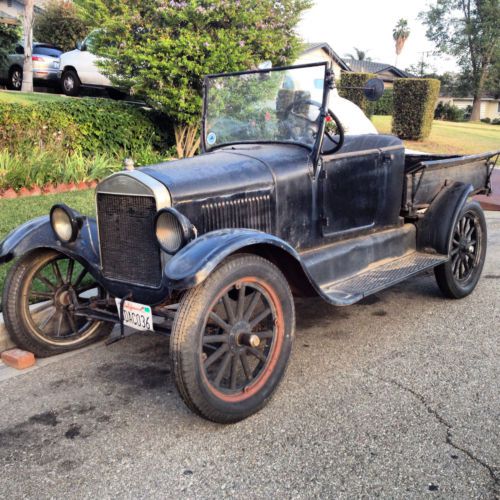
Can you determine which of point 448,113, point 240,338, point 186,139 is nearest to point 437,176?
point 240,338

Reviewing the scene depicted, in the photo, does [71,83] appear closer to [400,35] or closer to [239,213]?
[239,213]

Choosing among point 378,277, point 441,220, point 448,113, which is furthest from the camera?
point 448,113

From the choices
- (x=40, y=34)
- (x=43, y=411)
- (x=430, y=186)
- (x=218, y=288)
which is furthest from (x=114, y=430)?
(x=40, y=34)

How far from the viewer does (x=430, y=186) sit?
5.05 metres

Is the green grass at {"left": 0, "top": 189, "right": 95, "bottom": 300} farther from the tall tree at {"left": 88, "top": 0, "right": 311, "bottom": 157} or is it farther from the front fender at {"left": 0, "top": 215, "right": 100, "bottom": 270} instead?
the tall tree at {"left": 88, "top": 0, "right": 311, "bottom": 157}

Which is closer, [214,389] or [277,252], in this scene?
[214,389]

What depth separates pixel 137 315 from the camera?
3270 millimetres

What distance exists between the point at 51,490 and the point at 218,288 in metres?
1.20

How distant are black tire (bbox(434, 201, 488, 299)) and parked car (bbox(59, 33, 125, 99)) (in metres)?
12.3

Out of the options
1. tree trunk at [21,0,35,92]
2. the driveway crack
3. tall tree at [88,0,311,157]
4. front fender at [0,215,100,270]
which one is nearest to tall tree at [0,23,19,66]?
tree trunk at [21,0,35,92]

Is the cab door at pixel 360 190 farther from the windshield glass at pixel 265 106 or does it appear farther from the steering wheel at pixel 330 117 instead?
the windshield glass at pixel 265 106

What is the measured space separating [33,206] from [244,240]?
16.8 ft

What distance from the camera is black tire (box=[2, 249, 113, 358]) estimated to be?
3.76m

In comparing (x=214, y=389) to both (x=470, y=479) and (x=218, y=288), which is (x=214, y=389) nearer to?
(x=218, y=288)
